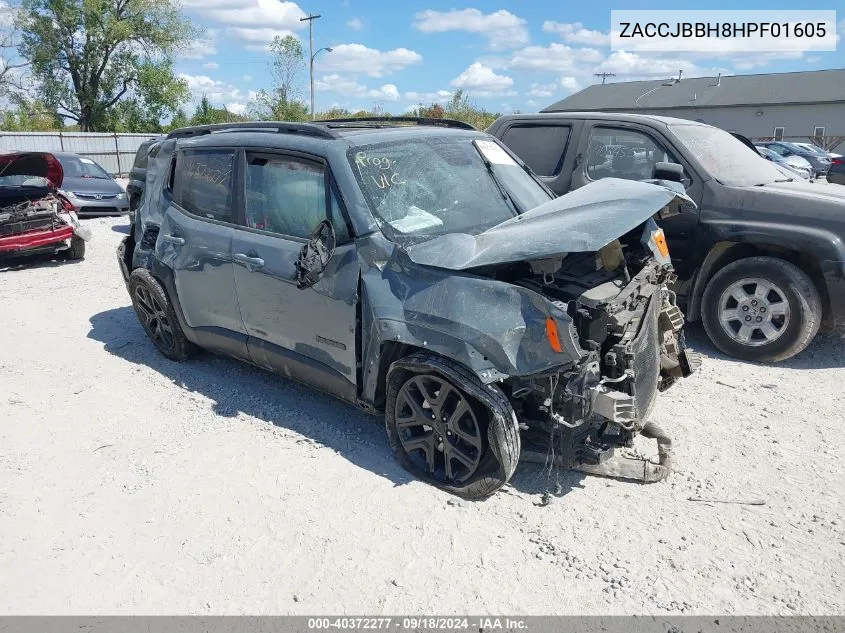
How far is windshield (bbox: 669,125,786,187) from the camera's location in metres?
5.75

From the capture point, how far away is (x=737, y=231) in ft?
17.7

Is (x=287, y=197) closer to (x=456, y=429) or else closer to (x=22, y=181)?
(x=456, y=429)

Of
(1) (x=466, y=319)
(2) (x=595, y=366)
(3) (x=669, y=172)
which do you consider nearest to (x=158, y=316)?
(1) (x=466, y=319)

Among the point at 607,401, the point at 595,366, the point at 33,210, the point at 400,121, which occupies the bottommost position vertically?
the point at 607,401

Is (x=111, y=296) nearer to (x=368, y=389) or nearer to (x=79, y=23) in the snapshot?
(x=368, y=389)

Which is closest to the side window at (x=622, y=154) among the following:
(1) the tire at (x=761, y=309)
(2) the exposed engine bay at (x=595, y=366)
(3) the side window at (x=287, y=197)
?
(1) the tire at (x=761, y=309)

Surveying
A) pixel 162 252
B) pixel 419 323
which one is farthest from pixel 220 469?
pixel 162 252

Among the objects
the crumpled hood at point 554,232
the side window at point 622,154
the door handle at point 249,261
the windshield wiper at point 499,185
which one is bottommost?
the door handle at point 249,261

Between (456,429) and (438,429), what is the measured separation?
0.13m

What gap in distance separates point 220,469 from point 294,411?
0.84 metres

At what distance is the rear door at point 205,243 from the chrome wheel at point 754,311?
4.01 meters

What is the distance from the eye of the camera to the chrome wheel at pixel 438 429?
3357 mm

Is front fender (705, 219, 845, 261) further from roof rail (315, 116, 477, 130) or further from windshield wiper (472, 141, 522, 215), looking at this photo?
roof rail (315, 116, 477, 130)

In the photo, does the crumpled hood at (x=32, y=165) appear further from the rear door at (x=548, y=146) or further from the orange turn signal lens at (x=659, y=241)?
the orange turn signal lens at (x=659, y=241)
